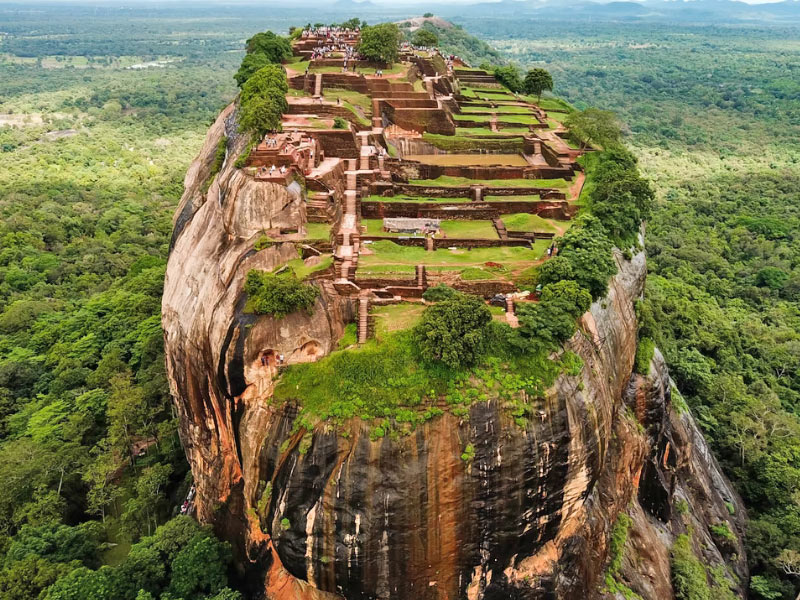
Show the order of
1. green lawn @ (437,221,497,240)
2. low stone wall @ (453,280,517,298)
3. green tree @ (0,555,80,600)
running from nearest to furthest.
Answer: green tree @ (0,555,80,600) < low stone wall @ (453,280,517,298) < green lawn @ (437,221,497,240)

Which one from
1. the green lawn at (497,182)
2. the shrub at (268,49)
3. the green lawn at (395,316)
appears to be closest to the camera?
the green lawn at (395,316)

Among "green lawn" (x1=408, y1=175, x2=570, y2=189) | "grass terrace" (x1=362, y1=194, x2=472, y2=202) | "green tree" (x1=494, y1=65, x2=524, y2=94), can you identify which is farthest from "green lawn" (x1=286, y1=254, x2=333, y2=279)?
"green tree" (x1=494, y1=65, x2=524, y2=94)

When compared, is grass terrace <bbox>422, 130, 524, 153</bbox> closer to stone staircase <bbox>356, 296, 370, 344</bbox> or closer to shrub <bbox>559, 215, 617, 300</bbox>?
shrub <bbox>559, 215, 617, 300</bbox>

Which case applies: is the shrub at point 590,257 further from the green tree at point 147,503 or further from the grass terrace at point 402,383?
the green tree at point 147,503

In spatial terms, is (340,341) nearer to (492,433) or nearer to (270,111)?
(492,433)

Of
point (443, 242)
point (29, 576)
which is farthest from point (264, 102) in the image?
point (29, 576)

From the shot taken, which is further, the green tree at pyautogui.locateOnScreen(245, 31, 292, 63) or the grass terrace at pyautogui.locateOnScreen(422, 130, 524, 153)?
the green tree at pyautogui.locateOnScreen(245, 31, 292, 63)

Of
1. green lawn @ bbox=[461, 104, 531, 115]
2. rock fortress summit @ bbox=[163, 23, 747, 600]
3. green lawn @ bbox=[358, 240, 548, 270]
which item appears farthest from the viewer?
green lawn @ bbox=[461, 104, 531, 115]

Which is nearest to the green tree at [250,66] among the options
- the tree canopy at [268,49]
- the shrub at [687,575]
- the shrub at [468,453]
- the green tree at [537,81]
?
the tree canopy at [268,49]
